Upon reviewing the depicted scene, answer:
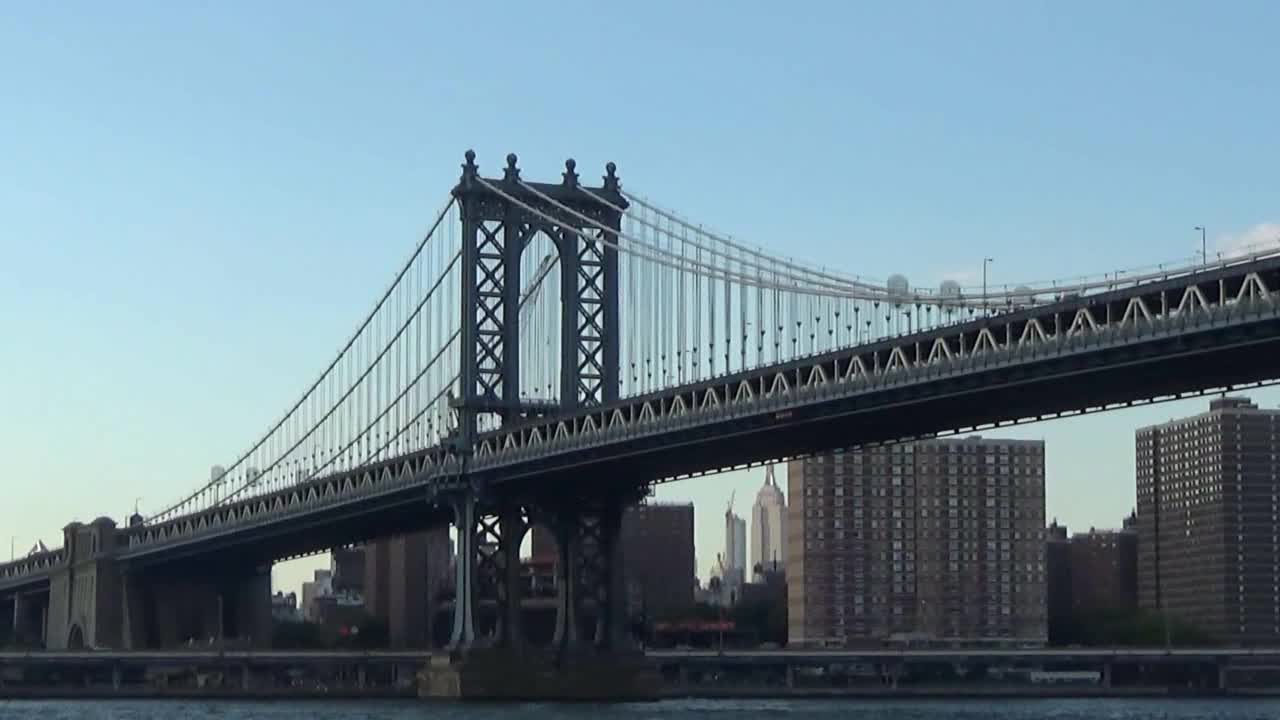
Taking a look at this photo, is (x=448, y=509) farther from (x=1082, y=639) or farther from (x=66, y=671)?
(x=1082, y=639)

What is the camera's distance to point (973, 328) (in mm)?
66562

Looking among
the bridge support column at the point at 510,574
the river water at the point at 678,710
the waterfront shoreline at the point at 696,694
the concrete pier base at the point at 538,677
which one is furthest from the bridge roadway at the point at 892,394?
the waterfront shoreline at the point at 696,694

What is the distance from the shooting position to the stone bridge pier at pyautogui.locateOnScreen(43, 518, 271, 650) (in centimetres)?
13850

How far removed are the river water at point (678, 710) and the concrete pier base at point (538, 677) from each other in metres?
1.29

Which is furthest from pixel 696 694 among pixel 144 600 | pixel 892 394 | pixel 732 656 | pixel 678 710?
pixel 892 394

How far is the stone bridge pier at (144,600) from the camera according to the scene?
138500 millimetres

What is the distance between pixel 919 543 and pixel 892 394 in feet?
345

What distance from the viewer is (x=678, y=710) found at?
8744cm

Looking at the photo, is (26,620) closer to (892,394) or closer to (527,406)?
(527,406)

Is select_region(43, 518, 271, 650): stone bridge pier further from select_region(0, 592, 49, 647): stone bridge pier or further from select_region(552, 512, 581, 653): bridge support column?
select_region(552, 512, 581, 653): bridge support column

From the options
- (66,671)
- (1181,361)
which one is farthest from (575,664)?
(66,671)

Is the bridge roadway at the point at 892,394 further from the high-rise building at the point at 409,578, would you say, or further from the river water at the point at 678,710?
the high-rise building at the point at 409,578

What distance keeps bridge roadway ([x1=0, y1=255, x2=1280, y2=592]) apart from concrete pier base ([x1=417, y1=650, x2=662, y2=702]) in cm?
556

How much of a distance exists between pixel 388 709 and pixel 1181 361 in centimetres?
4192
